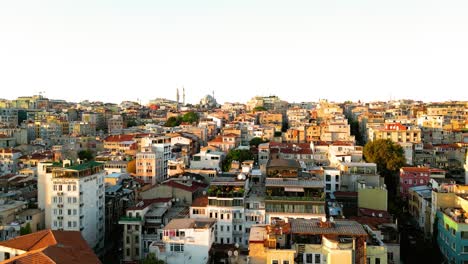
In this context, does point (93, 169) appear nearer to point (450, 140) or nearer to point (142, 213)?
point (142, 213)

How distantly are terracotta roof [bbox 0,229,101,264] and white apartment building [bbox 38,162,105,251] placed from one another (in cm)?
540

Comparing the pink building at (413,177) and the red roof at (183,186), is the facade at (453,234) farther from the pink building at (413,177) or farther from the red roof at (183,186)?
the red roof at (183,186)

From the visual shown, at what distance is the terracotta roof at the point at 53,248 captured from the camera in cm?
1936

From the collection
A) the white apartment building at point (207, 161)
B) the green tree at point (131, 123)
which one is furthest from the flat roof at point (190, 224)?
the green tree at point (131, 123)

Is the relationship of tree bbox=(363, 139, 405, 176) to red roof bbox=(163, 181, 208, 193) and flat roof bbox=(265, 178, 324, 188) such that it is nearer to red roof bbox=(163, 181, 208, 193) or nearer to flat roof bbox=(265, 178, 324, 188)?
flat roof bbox=(265, 178, 324, 188)

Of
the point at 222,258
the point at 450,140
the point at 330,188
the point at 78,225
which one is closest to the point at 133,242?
the point at 78,225

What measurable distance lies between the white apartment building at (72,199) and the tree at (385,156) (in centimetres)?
2705

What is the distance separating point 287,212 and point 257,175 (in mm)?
8590

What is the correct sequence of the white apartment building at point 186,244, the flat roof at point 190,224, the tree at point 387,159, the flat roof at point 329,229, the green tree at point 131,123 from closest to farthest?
the flat roof at point 329,229 → the white apartment building at point 186,244 → the flat roof at point 190,224 → the tree at point 387,159 → the green tree at point 131,123

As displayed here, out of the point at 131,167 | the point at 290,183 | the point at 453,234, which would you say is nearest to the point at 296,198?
the point at 290,183

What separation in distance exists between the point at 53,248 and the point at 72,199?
361 inches

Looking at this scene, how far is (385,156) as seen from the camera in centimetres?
4553

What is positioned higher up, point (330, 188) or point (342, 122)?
point (342, 122)

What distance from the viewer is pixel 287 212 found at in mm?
26578
